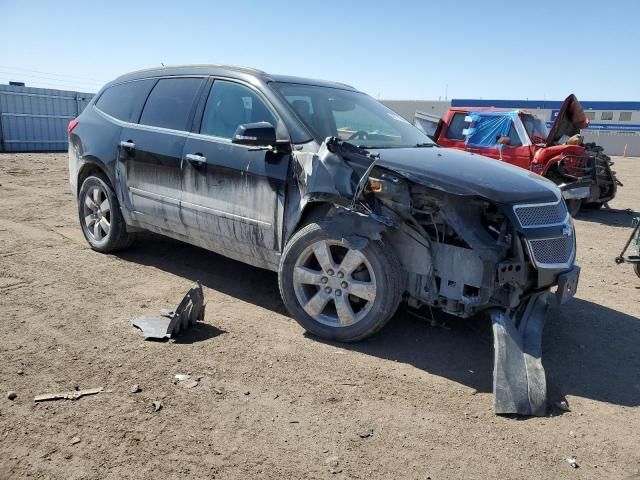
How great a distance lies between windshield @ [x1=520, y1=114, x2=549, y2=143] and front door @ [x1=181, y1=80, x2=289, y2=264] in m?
8.15

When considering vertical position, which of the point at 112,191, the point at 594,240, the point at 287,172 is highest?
the point at 287,172

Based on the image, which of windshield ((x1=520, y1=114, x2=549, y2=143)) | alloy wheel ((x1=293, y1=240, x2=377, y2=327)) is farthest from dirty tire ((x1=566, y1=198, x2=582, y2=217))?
alloy wheel ((x1=293, y1=240, x2=377, y2=327))

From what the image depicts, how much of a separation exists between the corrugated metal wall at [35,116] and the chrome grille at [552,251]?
1993 cm

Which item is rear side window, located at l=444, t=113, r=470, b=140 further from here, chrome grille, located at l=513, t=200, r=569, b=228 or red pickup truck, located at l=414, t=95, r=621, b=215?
chrome grille, located at l=513, t=200, r=569, b=228

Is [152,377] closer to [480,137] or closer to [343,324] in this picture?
[343,324]

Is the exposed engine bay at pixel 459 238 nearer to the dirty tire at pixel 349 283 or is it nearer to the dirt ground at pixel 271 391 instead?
the dirty tire at pixel 349 283

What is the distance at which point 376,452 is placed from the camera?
104 inches

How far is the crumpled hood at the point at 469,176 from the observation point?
3.43 meters

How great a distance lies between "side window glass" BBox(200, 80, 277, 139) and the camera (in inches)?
170

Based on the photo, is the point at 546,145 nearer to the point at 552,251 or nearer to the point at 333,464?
the point at 552,251

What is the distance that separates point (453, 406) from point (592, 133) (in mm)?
41811

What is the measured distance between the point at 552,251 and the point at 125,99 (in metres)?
4.42

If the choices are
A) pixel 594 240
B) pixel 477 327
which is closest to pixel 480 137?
pixel 594 240

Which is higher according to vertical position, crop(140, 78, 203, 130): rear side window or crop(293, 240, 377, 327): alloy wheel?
crop(140, 78, 203, 130): rear side window
